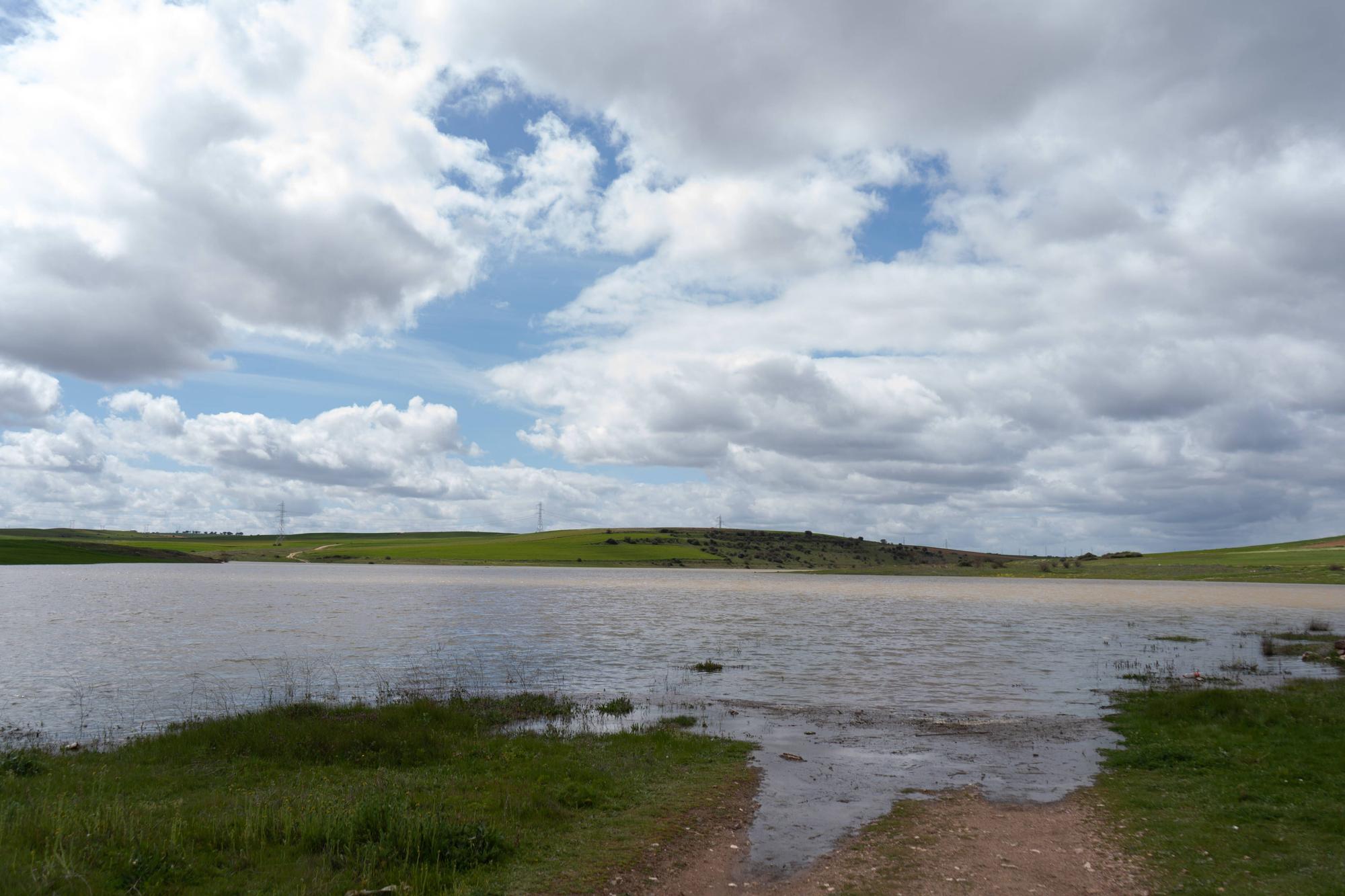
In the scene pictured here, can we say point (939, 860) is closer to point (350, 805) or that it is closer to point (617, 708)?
point (350, 805)

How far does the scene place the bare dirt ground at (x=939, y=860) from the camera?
1359 centimetres

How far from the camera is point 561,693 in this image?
34.5m

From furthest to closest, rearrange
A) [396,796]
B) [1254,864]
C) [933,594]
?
[933,594] < [396,796] < [1254,864]

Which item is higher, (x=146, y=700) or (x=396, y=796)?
(x=396, y=796)

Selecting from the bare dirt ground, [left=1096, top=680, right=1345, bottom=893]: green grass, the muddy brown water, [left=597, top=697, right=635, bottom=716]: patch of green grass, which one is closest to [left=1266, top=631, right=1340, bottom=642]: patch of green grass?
the muddy brown water

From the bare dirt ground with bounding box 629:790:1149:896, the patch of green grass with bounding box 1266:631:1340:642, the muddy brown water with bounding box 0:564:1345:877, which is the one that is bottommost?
the muddy brown water with bounding box 0:564:1345:877

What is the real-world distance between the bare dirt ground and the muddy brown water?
732 mm

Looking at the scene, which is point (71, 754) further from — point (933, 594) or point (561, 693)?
point (933, 594)

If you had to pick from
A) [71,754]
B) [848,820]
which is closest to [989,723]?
[848,820]

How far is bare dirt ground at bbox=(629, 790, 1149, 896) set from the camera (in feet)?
44.6

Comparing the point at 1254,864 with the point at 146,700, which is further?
the point at 146,700

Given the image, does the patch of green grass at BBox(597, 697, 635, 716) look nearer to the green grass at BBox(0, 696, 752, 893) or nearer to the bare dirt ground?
the green grass at BBox(0, 696, 752, 893)

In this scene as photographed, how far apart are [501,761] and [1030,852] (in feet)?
42.5

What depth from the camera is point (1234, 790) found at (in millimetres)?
18844
